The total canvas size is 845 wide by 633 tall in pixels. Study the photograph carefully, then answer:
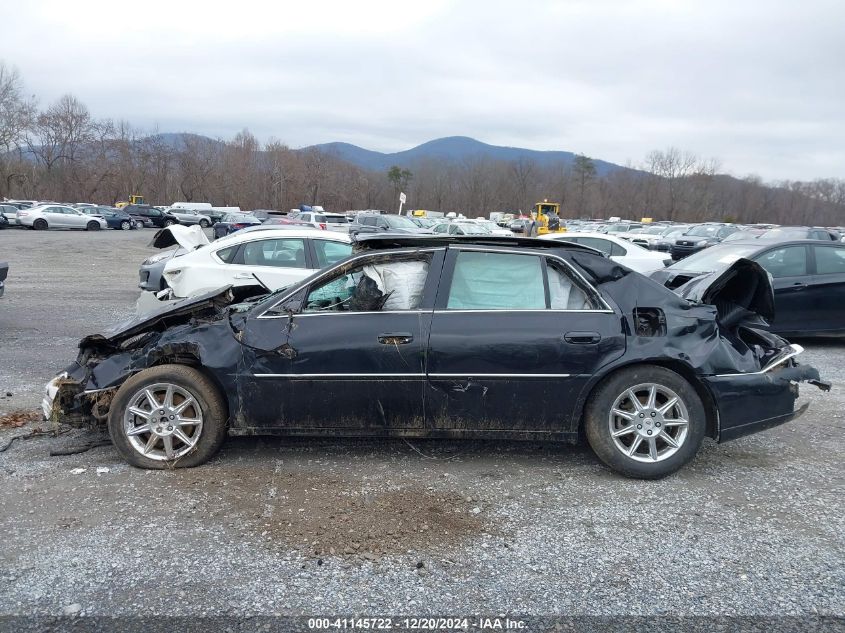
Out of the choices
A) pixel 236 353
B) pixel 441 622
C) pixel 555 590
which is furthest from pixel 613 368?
pixel 236 353

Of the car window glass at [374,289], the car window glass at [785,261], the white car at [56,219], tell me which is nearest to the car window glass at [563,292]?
the car window glass at [374,289]

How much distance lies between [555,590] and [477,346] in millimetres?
1659

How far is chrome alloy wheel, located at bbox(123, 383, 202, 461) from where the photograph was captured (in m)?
4.46

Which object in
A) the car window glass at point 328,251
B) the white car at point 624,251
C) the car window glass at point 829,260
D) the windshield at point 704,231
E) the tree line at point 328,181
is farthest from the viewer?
the tree line at point 328,181

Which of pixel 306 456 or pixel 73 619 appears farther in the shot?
pixel 306 456

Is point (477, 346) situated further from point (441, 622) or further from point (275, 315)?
point (441, 622)

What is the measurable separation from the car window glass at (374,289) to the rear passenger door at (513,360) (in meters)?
0.24

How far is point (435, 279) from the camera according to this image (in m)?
4.57

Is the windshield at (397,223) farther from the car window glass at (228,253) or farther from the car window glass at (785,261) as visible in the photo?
the car window glass at (785,261)

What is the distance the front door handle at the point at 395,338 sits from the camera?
4.36 m

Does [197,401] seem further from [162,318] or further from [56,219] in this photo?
[56,219]

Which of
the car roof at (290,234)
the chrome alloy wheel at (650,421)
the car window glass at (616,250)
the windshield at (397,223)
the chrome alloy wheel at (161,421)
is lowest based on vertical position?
the chrome alloy wheel at (161,421)

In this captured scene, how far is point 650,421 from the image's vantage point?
14.3ft

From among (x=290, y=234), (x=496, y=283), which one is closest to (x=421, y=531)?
(x=496, y=283)
